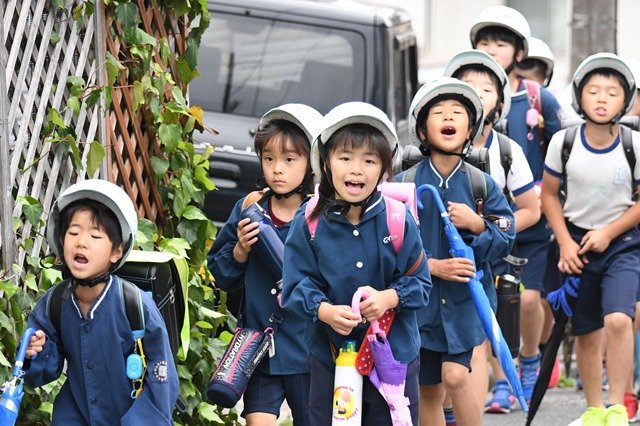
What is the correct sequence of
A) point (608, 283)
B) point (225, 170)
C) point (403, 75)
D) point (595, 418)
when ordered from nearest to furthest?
point (595, 418) < point (608, 283) < point (225, 170) < point (403, 75)

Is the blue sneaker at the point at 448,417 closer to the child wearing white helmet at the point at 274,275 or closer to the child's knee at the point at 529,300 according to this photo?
the child wearing white helmet at the point at 274,275

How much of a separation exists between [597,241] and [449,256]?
148 cm

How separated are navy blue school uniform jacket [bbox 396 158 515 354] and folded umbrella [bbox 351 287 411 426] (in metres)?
1.07

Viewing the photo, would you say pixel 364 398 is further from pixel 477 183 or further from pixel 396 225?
pixel 477 183

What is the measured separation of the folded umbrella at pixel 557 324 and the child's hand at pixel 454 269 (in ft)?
5.17

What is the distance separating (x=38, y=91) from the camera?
622 centimetres

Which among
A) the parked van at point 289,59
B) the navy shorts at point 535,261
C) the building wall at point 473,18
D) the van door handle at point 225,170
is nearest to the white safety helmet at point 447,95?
the navy shorts at point 535,261

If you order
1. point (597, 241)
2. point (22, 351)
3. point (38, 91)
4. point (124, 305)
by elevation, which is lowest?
point (597, 241)

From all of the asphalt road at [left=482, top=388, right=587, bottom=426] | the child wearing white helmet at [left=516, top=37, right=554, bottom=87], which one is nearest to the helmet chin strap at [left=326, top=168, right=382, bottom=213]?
the asphalt road at [left=482, top=388, right=587, bottom=426]

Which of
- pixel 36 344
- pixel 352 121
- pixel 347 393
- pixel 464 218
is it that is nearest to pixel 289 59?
pixel 464 218

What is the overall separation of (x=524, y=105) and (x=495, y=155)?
4.20ft

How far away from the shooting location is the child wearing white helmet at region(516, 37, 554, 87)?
10.2 meters

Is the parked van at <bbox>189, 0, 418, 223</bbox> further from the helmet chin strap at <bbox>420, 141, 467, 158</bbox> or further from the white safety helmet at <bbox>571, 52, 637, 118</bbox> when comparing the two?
the helmet chin strap at <bbox>420, 141, 467, 158</bbox>

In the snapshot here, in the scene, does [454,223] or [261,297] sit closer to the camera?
[261,297]
